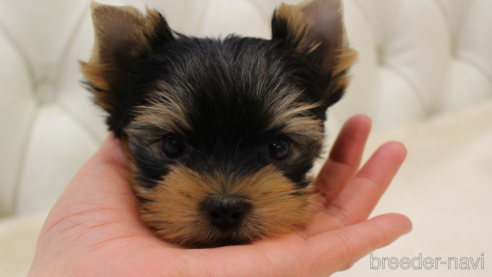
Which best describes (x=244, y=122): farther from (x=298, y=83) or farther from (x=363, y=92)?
(x=363, y=92)

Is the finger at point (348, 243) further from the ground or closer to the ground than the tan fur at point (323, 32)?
closer to the ground

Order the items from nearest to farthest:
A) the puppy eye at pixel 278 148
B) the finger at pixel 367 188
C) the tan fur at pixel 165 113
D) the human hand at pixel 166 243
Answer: the human hand at pixel 166 243 < the tan fur at pixel 165 113 < the puppy eye at pixel 278 148 < the finger at pixel 367 188

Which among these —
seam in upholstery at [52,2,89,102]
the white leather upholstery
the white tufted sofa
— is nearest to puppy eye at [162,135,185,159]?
the white tufted sofa

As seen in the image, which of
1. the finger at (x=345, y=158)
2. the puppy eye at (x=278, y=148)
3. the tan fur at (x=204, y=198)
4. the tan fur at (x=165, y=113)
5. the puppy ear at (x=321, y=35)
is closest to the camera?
the tan fur at (x=204, y=198)

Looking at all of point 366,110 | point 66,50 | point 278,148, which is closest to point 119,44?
point 278,148

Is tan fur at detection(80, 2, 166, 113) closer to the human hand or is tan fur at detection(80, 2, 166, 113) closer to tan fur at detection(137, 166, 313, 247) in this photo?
the human hand

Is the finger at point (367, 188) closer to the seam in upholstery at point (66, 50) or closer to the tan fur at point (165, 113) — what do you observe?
the tan fur at point (165, 113)

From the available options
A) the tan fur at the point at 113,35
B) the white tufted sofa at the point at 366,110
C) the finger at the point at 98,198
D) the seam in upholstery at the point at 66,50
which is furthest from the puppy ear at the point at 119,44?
the seam in upholstery at the point at 66,50
